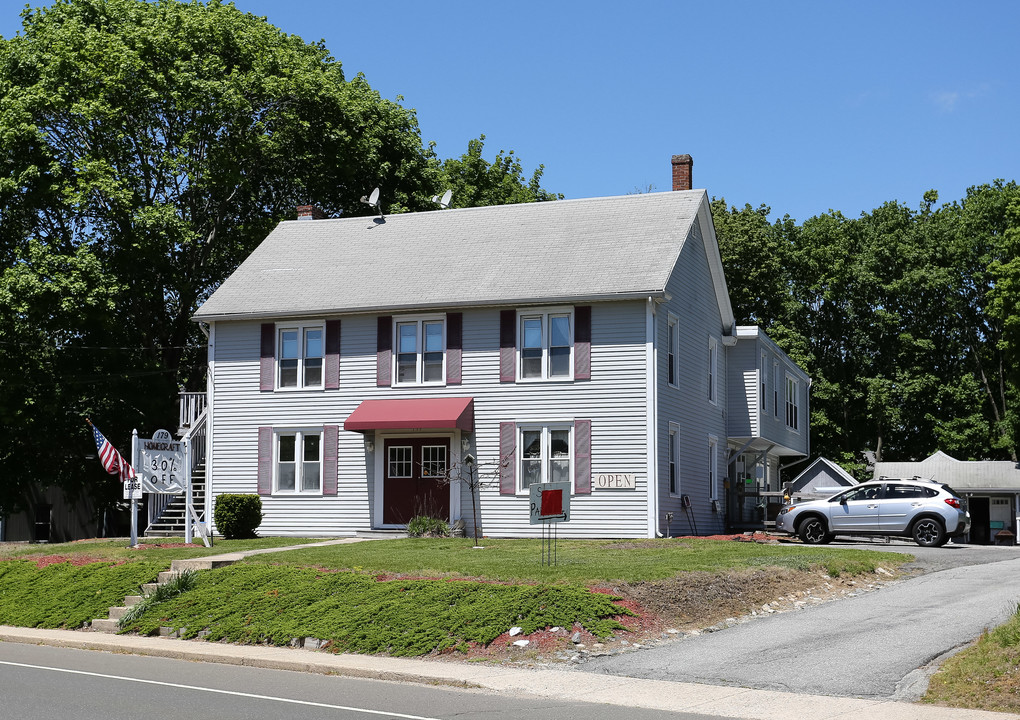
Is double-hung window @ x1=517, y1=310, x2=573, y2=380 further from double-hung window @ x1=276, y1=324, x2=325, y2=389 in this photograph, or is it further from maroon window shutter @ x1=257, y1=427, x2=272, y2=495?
maroon window shutter @ x1=257, y1=427, x2=272, y2=495

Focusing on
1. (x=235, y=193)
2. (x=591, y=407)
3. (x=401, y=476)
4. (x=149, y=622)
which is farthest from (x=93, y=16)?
(x=149, y=622)

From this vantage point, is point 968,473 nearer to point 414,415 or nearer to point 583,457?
point 583,457

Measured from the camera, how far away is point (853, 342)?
5409 cm

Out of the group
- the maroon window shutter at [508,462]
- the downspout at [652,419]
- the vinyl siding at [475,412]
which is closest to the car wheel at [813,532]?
the downspout at [652,419]

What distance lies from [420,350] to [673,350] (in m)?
6.11

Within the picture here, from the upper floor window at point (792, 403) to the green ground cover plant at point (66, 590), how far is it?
23699 mm

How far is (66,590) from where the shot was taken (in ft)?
63.9

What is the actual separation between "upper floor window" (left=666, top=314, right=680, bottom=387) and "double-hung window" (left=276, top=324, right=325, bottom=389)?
854 centimetres

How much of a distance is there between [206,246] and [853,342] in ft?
101

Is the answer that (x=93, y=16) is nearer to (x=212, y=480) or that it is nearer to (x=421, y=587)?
(x=212, y=480)

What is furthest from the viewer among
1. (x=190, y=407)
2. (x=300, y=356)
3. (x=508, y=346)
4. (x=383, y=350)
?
(x=190, y=407)

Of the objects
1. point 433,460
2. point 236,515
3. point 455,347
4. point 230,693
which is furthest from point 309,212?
point 230,693

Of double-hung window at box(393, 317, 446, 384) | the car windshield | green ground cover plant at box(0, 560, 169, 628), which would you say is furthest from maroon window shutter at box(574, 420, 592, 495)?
green ground cover plant at box(0, 560, 169, 628)

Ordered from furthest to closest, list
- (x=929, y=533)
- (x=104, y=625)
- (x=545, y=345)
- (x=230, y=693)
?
(x=545, y=345) → (x=929, y=533) → (x=104, y=625) → (x=230, y=693)
